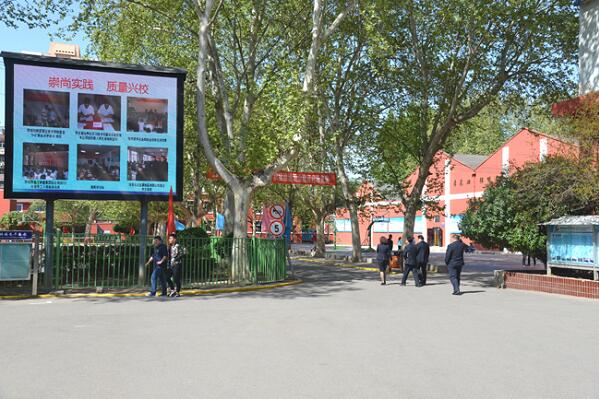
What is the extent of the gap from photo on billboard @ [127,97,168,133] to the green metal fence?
3208mm

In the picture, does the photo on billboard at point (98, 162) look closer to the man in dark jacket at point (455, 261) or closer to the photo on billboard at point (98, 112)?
the photo on billboard at point (98, 112)

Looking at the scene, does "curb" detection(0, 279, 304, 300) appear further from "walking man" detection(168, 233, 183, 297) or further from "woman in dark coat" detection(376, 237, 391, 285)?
"woman in dark coat" detection(376, 237, 391, 285)

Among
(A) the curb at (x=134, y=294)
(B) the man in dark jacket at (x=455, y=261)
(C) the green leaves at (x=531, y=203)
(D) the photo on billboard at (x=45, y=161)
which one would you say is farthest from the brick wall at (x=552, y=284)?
(D) the photo on billboard at (x=45, y=161)

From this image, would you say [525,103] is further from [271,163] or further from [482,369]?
[482,369]

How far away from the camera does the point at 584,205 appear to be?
1702 centimetres

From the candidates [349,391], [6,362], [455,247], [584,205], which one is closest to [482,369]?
[349,391]

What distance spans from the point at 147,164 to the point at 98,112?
1.94 meters

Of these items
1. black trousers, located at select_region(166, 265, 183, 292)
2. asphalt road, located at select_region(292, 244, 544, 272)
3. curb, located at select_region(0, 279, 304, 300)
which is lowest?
asphalt road, located at select_region(292, 244, 544, 272)

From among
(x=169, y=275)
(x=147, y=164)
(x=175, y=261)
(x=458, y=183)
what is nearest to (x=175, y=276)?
(x=169, y=275)

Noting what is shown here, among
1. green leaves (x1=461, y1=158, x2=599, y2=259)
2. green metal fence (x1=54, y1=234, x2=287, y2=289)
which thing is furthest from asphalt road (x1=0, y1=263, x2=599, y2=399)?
green leaves (x1=461, y1=158, x2=599, y2=259)

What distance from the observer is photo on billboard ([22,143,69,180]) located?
16438mm

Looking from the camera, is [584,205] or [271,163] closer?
[584,205]

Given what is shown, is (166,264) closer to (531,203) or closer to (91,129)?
(91,129)

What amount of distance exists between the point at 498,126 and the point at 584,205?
7091 centimetres
